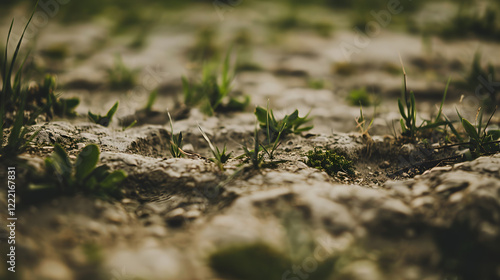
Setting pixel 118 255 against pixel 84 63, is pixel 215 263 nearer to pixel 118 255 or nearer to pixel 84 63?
pixel 118 255

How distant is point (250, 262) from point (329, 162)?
2.54 ft

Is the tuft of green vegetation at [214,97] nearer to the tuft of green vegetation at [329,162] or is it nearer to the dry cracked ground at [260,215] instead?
the dry cracked ground at [260,215]

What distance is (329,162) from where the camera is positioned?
61.1 inches

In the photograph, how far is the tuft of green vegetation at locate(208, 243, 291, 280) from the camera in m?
0.92

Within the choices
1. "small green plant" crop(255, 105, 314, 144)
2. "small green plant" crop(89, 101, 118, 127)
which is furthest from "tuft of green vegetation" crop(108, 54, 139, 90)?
"small green plant" crop(255, 105, 314, 144)

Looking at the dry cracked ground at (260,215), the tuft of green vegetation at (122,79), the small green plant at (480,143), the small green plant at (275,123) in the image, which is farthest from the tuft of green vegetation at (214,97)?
the small green plant at (480,143)

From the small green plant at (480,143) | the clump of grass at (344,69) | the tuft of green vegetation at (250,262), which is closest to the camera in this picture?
the tuft of green vegetation at (250,262)

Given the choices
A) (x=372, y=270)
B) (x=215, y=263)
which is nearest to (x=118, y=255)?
(x=215, y=263)

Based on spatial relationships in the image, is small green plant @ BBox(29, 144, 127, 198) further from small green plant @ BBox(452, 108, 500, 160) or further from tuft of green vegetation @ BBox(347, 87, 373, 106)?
tuft of green vegetation @ BBox(347, 87, 373, 106)

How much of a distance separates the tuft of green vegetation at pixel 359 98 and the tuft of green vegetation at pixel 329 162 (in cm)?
100

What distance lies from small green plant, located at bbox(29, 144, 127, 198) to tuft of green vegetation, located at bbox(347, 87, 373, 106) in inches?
73.1

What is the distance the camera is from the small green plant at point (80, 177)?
46.1 inches

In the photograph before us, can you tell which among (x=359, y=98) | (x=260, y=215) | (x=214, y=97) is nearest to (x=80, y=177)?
(x=260, y=215)

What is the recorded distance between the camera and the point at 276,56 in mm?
3316
